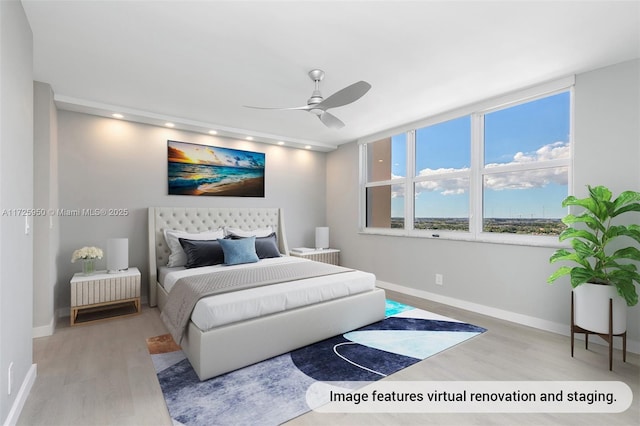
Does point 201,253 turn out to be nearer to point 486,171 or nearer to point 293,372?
point 293,372

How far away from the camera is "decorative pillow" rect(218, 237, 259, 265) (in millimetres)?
3756

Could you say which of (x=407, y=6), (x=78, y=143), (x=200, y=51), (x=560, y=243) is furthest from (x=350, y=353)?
(x=78, y=143)

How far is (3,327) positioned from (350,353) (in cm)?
224

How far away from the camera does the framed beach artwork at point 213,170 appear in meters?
4.31

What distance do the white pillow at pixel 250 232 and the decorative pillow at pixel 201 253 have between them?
535 mm

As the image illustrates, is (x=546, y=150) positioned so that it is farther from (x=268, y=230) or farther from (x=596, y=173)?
(x=268, y=230)

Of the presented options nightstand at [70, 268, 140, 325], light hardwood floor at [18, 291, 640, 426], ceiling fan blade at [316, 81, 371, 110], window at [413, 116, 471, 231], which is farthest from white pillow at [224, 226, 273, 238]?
ceiling fan blade at [316, 81, 371, 110]

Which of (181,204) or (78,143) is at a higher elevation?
(78,143)

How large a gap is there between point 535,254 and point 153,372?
372 cm

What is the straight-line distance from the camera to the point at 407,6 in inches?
75.9

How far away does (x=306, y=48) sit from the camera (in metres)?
2.40

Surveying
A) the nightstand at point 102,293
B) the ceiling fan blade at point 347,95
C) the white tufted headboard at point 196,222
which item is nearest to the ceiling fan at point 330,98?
the ceiling fan blade at point 347,95

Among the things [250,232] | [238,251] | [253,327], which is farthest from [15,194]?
[250,232]

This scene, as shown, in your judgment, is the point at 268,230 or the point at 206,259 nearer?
the point at 206,259
